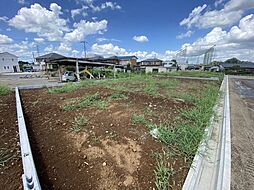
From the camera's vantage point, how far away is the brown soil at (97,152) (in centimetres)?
175

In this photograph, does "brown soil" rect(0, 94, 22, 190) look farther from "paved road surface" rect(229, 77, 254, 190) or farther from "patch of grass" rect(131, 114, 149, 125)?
"paved road surface" rect(229, 77, 254, 190)

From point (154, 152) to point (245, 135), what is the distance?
252 centimetres

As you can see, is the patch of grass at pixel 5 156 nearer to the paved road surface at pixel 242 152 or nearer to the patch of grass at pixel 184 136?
the patch of grass at pixel 184 136

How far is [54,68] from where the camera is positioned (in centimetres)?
2906

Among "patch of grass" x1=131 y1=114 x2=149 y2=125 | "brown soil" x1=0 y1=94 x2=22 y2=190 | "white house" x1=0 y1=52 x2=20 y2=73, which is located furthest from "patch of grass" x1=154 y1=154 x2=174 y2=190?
"white house" x1=0 y1=52 x2=20 y2=73

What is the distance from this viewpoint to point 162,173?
1846 mm

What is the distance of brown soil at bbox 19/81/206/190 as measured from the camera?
5.73ft

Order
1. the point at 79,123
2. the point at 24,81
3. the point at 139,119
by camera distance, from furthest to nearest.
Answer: the point at 24,81 → the point at 139,119 → the point at 79,123

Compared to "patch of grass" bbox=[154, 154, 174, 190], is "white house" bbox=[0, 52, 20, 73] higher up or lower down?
higher up

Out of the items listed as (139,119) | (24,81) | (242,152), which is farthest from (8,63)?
(242,152)

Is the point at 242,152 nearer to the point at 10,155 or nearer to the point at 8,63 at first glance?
the point at 10,155

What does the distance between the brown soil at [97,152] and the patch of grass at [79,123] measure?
0.09 metres

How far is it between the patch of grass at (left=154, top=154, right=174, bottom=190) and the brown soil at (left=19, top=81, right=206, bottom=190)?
0.19 feet

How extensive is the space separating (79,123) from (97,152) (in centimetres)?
111
